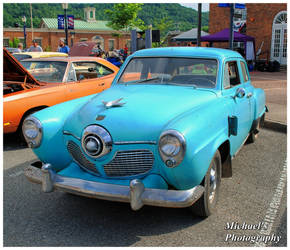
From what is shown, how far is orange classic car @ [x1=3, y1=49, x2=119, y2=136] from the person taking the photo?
5.25 metres

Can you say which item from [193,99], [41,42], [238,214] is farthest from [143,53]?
[41,42]

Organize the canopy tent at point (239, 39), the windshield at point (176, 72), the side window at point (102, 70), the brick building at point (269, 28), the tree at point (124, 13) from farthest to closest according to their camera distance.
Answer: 1. the tree at point (124, 13)
2. the brick building at point (269, 28)
3. the canopy tent at point (239, 39)
4. the side window at point (102, 70)
5. the windshield at point (176, 72)

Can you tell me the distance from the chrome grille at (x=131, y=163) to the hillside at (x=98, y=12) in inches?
1754

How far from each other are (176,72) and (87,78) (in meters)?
3.22

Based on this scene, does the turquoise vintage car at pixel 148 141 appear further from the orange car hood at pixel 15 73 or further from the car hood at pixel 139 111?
the orange car hood at pixel 15 73

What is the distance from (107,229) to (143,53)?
7.73 feet

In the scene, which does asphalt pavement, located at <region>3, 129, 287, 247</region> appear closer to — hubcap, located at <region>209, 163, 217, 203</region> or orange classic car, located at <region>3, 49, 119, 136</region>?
hubcap, located at <region>209, 163, 217, 203</region>

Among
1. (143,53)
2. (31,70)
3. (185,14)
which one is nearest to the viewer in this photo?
(143,53)

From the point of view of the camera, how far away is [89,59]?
6879mm

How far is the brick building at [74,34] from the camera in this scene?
163ft

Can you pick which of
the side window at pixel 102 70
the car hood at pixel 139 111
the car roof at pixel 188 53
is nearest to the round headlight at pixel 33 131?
the car hood at pixel 139 111

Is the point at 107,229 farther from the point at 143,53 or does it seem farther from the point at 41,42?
the point at 41,42

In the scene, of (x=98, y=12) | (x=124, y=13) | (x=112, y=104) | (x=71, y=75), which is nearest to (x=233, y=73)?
(x=112, y=104)

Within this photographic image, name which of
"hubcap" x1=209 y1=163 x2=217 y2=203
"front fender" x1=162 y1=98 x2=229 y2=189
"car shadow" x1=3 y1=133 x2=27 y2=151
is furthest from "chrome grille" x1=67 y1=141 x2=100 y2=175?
"car shadow" x1=3 y1=133 x2=27 y2=151
